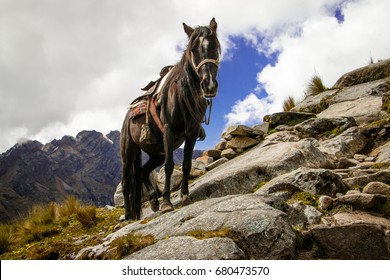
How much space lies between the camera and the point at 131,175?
8844 millimetres

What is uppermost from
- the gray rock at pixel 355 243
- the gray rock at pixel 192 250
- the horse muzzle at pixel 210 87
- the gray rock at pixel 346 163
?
the horse muzzle at pixel 210 87

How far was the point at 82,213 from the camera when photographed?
30.9 feet

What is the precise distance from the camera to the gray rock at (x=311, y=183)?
18.7 ft

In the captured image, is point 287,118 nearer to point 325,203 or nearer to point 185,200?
point 185,200

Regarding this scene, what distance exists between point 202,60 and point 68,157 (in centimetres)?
18609

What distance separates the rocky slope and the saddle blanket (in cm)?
223

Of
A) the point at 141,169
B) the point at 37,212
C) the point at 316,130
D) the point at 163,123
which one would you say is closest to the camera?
the point at 163,123

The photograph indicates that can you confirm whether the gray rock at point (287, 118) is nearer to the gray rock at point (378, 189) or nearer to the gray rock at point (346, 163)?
the gray rock at point (346, 163)

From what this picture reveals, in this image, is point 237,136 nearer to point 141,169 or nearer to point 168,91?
point 141,169

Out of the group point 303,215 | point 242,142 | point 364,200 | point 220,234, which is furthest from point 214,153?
point 220,234

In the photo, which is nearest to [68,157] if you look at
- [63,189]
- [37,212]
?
[63,189]

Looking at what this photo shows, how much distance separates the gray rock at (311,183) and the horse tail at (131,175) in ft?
12.6

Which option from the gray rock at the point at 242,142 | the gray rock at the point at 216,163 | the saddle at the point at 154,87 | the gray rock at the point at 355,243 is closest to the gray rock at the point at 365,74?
the gray rock at the point at 242,142

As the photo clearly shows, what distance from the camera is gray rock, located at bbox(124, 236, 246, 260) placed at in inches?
135
